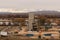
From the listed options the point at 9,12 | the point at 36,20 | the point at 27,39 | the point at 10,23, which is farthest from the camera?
the point at 9,12

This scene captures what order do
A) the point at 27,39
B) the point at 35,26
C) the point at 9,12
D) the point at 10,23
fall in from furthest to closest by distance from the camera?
the point at 9,12 → the point at 10,23 → the point at 35,26 → the point at 27,39

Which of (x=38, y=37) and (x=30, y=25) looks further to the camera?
(x=30, y=25)

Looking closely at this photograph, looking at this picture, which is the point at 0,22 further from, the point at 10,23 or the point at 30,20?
the point at 30,20

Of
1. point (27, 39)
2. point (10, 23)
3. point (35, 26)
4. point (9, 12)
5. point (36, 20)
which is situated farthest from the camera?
point (9, 12)

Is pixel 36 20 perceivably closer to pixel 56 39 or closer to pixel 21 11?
pixel 56 39

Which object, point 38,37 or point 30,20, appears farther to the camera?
point 30,20

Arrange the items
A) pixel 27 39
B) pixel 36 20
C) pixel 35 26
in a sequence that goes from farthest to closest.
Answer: pixel 36 20, pixel 35 26, pixel 27 39

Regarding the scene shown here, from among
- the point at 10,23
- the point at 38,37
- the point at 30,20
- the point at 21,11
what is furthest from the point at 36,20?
the point at 21,11

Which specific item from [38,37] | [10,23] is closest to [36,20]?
[10,23]
